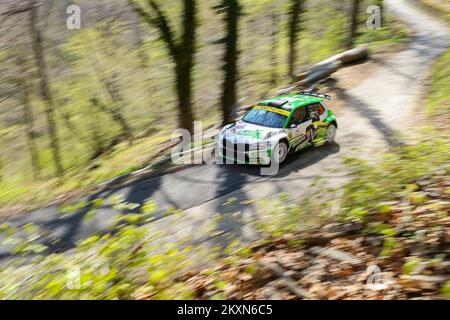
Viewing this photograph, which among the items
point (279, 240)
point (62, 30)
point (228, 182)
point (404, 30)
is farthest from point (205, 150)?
point (404, 30)

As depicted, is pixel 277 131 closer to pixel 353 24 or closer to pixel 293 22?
pixel 293 22

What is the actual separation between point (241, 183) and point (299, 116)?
2.99 metres

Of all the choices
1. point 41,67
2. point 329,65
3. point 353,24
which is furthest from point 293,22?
point 41,67

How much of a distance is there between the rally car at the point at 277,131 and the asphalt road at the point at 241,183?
A: 0.39m

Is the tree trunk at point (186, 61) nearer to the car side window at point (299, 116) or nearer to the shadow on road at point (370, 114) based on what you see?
the car side window at point (299, 116)

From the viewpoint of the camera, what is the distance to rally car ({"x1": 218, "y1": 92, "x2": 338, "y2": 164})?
13.2m

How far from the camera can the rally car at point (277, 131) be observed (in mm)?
13234

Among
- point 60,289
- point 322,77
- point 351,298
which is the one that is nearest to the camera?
point 60,289

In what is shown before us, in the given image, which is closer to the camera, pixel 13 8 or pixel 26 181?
pixel 13 8

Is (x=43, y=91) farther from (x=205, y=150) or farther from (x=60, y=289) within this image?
(x=60, y=289)

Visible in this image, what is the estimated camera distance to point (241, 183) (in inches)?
499

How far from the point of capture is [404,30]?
3012cm

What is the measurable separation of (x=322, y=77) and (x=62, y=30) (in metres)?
13.3

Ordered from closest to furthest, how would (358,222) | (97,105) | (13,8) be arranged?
(358,222), (13,8), (97,105)
